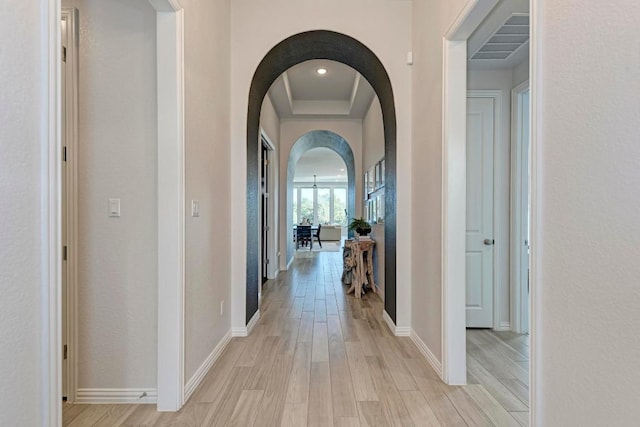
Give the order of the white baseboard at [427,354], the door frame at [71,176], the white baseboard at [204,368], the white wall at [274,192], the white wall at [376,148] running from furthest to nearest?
the white wall at [274,192], the white wall at [376,148], the white baseboard at [427,354], the white baseboard at [204,368], the door frame at [71,176]

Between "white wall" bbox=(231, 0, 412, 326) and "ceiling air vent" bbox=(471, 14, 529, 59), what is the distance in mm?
670

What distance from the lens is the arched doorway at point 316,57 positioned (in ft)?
10.8

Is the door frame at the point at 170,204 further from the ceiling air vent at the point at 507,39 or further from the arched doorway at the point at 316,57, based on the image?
the ceiling air vent at the point at 507,39

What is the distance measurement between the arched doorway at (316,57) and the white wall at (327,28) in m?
0.07

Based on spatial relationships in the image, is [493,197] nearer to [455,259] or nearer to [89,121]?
[455,259]

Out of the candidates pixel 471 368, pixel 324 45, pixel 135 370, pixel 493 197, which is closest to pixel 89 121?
pixel 135 370

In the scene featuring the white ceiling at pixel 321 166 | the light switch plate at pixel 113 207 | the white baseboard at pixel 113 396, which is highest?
the white ceiling at pixel 321 166

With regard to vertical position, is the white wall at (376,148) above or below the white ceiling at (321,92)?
below

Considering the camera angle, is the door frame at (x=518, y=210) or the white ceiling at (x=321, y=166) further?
the white ceiling at (x=321, y=166)

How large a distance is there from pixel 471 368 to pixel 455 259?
0.89 m

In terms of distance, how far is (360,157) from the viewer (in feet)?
21.9

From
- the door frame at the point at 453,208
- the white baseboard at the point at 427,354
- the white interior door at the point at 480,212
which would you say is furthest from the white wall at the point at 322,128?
the door frame at the point at 453,208

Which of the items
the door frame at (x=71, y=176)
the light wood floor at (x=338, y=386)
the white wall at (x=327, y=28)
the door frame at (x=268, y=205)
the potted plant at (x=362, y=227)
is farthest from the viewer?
the door frame at (x=268, y=205)

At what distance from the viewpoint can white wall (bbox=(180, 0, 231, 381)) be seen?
219 cm
